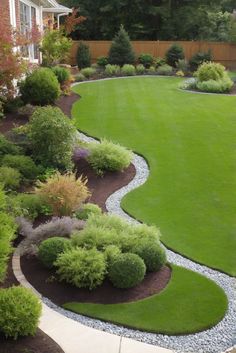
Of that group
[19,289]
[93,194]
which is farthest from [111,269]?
[93,194]

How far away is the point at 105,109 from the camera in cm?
1650

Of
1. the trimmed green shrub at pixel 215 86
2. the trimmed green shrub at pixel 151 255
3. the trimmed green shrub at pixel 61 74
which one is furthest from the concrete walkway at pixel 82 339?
the trimmed green shrub at pixel 215 86

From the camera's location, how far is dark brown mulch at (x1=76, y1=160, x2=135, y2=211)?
9.26m

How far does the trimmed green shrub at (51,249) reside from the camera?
630 cm

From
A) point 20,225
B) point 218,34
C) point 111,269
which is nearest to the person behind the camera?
point 111,269

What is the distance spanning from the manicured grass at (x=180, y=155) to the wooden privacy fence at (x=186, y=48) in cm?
1108

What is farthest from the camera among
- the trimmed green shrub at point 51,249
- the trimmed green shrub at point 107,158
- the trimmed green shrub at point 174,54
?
the trimmed green shrub at point 174,54

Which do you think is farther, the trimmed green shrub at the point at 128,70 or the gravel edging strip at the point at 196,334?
the trimmed green shrub at the point at 128,70

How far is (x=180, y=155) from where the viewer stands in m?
11.7

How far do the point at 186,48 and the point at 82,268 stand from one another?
91.7 ft

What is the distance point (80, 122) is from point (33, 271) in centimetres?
875

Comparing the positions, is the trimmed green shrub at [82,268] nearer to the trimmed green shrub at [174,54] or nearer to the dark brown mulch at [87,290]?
the dark brown mulch at [87,290]

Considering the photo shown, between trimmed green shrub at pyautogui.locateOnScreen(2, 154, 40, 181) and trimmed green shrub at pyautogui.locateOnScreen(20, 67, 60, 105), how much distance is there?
539 centimetres

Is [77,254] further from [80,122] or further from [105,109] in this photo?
[105,109]
